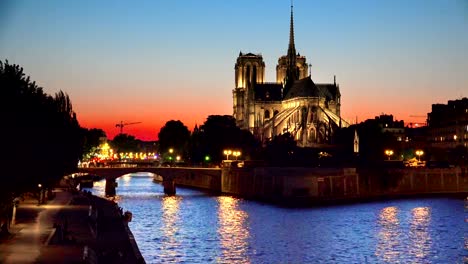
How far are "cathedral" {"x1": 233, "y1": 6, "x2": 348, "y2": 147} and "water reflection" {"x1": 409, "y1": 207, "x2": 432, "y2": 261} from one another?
76.8m

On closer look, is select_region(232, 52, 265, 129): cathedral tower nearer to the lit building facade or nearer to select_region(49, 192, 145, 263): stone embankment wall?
the lit building facade

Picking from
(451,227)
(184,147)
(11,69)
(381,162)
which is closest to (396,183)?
(381,162)

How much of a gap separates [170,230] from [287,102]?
114 m

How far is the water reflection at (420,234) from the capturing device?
48375mm

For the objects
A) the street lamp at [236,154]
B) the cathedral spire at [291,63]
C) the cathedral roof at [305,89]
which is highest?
the cathedral spire at [291,63]

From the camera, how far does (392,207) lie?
82.2 metres

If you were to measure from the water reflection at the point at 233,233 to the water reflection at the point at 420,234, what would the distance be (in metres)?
10.3

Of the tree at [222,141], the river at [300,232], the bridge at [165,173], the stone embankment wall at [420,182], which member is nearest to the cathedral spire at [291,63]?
the tree at [222,141]

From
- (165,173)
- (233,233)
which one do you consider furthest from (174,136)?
(233,233)

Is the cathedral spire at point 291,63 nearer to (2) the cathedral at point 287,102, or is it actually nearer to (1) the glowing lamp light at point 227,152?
(2) the cathedral at point 287,102

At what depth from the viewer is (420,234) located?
57781 millimetres

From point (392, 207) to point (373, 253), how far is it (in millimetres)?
34578

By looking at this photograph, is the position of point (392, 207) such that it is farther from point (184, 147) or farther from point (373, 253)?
point (184, 147)

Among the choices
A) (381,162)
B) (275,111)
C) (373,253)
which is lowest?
(373,253)
